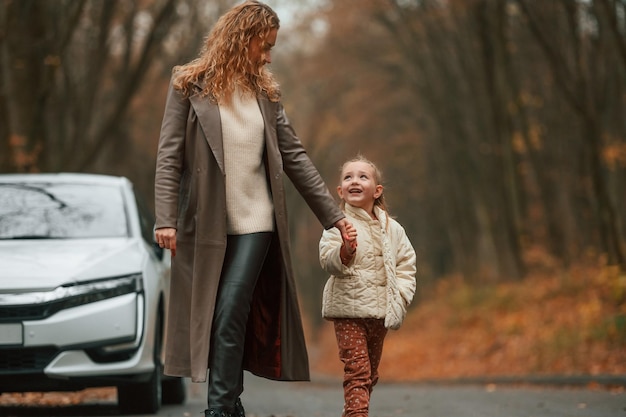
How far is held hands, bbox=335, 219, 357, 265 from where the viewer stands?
590 cm

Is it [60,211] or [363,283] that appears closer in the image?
[363,283]

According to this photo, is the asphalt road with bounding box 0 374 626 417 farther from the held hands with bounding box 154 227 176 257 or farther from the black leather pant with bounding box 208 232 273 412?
the held hands with bounding box 154 227 176 257

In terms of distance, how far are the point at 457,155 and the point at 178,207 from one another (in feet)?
77.4

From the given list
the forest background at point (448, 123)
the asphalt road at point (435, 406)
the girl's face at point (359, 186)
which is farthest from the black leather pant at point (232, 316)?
the forest background at point (448, 123)

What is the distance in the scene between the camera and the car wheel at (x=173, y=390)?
985 centimetres

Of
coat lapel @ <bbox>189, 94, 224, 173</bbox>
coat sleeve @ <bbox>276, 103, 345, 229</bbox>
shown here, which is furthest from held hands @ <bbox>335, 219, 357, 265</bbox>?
coat lapel @ <bbox>189, 94, 224, 173</bbox>

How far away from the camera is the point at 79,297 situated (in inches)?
306

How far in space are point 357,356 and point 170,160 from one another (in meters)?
1.39

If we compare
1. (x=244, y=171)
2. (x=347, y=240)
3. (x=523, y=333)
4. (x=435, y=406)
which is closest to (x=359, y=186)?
(x=347, y=240)

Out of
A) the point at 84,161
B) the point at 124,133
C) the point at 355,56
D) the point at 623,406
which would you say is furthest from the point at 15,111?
the point at 355,56

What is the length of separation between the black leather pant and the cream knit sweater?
0.26 feet

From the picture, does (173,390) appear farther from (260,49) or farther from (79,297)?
(260,49)

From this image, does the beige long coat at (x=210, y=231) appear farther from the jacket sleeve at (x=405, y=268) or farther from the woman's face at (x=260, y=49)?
the jacket sleeve at (x=405, y=268)

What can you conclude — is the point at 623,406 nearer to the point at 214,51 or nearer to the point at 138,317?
the point at 138,317
